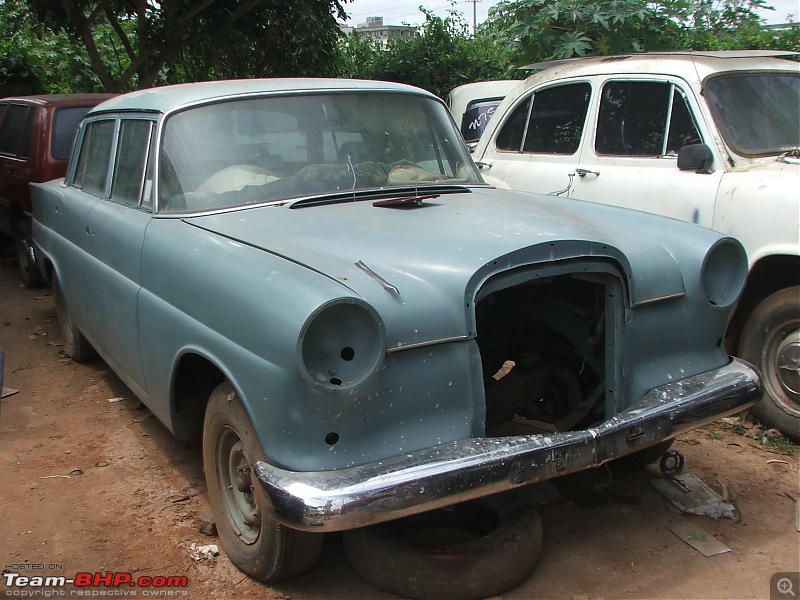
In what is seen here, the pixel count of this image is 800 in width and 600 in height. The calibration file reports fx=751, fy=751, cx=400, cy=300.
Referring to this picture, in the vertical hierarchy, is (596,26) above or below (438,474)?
above

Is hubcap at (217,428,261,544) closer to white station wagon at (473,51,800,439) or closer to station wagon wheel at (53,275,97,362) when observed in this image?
station wagon wheel at (53,275,97,362)

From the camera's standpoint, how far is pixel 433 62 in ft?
46.4

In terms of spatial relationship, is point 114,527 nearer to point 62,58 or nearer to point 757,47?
point 757,47

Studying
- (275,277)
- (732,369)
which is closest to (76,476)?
(275,277)

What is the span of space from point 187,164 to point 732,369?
8.17 feet

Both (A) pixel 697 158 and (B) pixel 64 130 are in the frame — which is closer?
(A) pixel 697 158

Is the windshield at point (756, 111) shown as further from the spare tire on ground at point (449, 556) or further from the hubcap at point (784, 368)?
the spare tire on ground at point (449, 556)

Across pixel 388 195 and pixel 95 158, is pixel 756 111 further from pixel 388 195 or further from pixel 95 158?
pixel 95 158

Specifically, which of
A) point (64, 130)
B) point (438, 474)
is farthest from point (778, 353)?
point (64, 130)

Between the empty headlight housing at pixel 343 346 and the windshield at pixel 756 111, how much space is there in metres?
2.93

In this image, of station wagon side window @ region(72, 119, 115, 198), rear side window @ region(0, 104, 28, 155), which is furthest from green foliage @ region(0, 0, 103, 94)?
station wagon side window @ region(72, 119, 115, 198)

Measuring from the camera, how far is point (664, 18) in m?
A: 7.52

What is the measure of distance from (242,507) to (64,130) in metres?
5.39

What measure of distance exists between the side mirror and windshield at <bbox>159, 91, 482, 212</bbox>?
156cm
